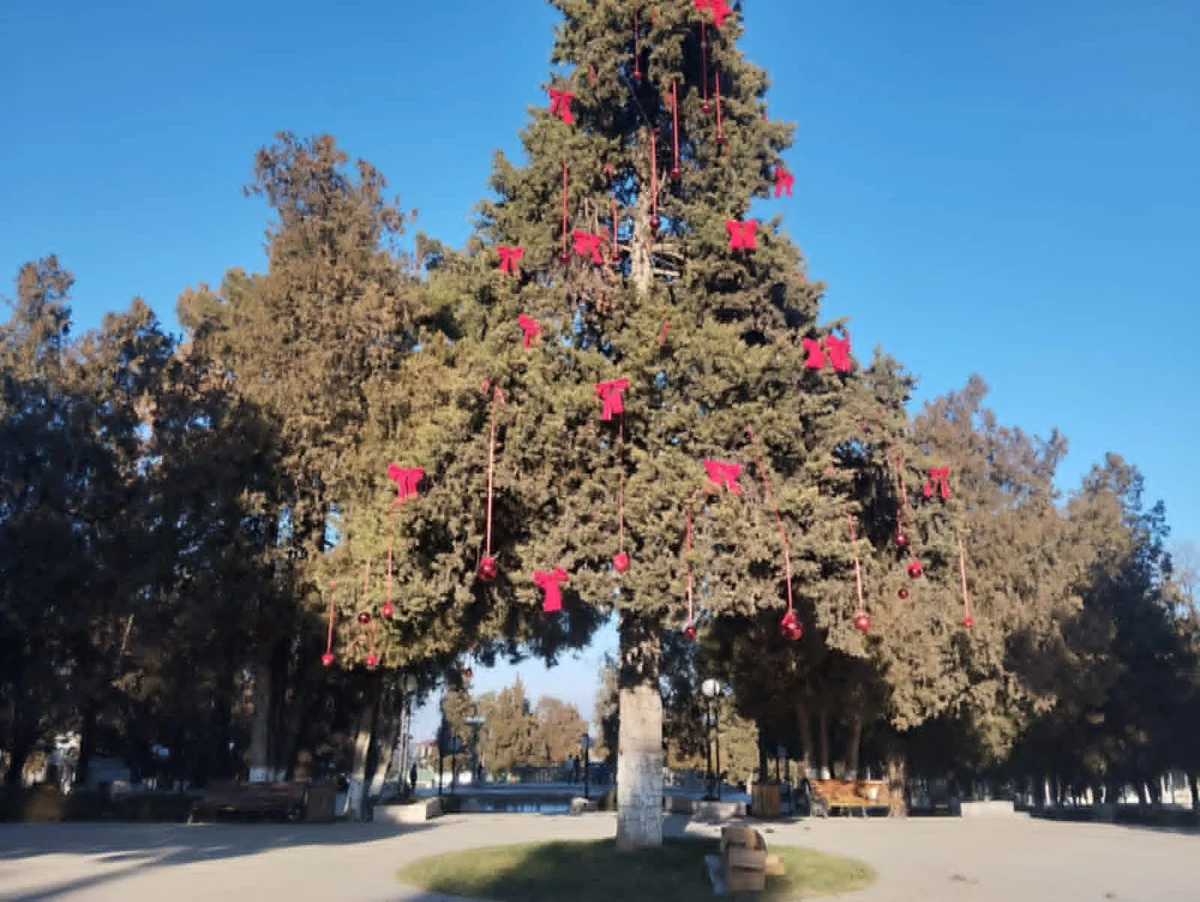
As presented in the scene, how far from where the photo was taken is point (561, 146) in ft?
47.4

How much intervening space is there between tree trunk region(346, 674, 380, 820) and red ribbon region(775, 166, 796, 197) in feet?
42.8

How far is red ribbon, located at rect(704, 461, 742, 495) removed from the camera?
11844 mm

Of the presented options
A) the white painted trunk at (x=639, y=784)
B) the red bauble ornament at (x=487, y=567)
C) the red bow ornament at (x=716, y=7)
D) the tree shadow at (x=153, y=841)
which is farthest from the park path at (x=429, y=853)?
the red bow ornament at (x=716, y=7)

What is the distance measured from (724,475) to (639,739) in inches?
154

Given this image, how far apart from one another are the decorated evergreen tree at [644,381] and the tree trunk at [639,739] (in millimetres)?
29

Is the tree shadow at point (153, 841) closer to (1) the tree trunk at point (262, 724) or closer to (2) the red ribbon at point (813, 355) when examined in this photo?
(1) the tree trunk at point (262, 724)

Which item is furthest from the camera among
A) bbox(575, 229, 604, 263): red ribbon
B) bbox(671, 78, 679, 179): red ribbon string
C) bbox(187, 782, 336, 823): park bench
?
bbox(187, 782, 336, 823): park bench

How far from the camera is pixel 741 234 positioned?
1340 cm

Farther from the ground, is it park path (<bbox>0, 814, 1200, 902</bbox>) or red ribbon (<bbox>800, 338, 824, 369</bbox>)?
red ribbon (<bbox>800, 338, 824, 369</bbox>)

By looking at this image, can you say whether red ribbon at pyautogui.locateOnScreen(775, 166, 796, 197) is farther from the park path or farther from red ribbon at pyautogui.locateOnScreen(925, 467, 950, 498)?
the park path

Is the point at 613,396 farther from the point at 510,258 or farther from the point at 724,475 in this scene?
the point at 510,258

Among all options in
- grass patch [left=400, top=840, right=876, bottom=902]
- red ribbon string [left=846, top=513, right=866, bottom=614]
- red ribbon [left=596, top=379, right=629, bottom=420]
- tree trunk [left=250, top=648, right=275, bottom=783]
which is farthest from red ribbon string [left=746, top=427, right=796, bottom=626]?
tree trunk [left=250, top=648, right=275, bottom=783]

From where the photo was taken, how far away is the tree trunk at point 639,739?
12609mm

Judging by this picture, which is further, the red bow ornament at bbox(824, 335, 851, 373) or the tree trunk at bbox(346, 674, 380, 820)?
the tree trunk at bbox(346, 674, 380, 820)
